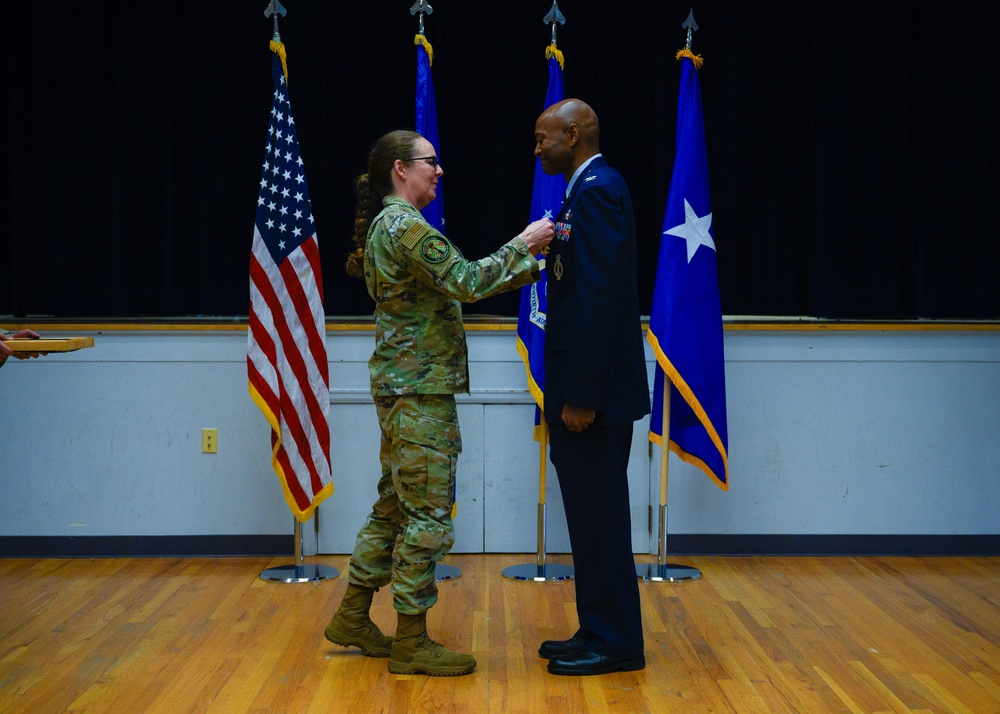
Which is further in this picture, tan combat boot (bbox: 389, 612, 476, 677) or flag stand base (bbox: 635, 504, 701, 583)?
flag stand base (bbox: 635, 504, 701, 583)

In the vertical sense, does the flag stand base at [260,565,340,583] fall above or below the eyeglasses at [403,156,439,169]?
below

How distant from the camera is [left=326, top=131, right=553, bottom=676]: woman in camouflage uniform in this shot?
2.98 metres

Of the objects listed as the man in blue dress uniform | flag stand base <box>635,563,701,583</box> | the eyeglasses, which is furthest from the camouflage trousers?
flag stand base <box>635,563,701,583</box>

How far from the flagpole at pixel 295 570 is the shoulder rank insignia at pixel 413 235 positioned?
5.15 ft

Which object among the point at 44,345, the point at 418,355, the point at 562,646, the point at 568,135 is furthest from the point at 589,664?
the point at 44,345

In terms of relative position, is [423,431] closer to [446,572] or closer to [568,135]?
[568,135]

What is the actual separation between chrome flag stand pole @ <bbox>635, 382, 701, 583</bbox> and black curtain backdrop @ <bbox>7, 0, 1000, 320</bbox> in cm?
104

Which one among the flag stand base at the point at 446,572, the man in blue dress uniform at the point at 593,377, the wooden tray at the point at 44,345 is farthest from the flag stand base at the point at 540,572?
the wooden tray at the point at 44,345

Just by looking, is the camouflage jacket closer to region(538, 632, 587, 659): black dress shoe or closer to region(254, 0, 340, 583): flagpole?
region(538, 632, 587, 659): black dress shoe

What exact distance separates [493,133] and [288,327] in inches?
61.0

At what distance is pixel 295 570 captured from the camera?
4.25 meters

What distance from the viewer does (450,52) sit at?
503 centimetres

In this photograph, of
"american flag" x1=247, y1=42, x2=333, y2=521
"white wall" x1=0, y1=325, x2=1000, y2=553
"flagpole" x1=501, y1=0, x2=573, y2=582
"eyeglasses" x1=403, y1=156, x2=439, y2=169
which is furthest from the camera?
"white wall" x1=0, y1=325, x2=1000, y2=553

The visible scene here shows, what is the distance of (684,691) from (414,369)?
47.1 inches
